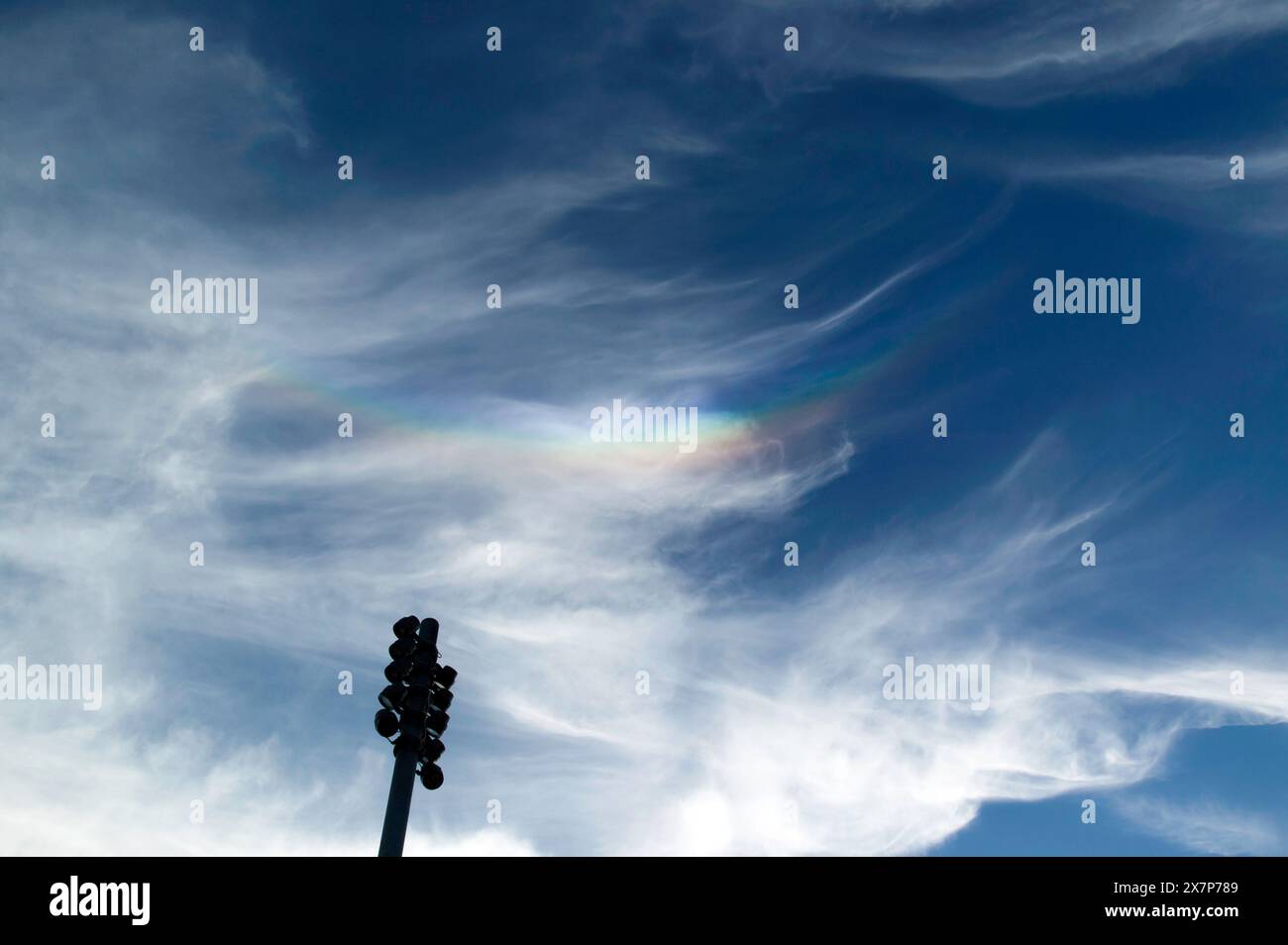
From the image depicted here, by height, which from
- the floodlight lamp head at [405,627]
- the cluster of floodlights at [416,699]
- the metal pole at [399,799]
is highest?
the floodlight lamp head at [405,627]

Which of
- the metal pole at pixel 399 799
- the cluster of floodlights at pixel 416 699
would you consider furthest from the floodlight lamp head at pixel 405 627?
the metal pole at pixel 399 799

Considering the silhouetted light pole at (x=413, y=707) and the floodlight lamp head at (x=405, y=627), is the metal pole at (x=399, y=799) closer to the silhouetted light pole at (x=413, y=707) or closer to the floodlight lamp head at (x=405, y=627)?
the silhouetted light pole at (x=413, y=707)

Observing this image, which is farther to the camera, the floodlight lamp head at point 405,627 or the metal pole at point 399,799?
the floodlight lamp head at point 405,627

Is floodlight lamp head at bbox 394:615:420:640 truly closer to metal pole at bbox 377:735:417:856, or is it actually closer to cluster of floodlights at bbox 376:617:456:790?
cluster of floodlights at bbox 376:617:456:790

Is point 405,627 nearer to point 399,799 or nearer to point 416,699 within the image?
point 416,699

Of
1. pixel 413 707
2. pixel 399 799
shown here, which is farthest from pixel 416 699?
pixel 399 799
